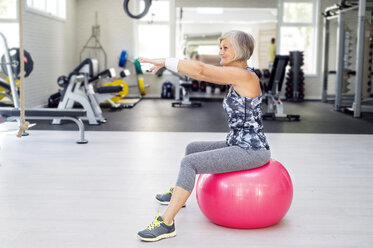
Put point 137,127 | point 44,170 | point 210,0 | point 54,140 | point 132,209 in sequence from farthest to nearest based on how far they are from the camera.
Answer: point 210,0
point 137,127
point 54,140
point 44,170
point 132,209

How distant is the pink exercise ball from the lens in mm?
2061

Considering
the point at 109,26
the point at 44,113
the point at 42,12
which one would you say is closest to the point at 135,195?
the point at 44,113

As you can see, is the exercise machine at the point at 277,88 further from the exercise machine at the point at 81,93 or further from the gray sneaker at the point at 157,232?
the gray sneaker at the point at 157,232

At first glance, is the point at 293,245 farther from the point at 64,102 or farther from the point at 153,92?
the point at 153,92

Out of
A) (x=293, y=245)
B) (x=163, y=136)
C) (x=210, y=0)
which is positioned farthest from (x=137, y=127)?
(x=210, y=0)

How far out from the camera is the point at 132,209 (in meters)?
2.48

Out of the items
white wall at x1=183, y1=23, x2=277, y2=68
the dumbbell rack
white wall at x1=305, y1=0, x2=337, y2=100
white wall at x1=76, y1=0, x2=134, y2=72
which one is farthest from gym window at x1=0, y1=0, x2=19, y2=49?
white wall at x1=183, y1=23, x2=277, y2=68

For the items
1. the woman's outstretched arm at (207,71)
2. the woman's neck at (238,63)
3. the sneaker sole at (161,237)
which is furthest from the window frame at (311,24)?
the sneaker sole at (161,237)

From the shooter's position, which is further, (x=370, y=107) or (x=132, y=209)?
(x=370, y=107)

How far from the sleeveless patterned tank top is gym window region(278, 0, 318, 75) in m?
9.20

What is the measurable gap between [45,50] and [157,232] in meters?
6.88

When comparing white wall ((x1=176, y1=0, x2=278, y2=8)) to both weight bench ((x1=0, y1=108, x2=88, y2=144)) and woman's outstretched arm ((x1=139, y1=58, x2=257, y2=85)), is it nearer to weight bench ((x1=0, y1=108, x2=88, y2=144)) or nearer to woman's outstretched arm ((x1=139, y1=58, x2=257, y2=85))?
weight bench ((x1=0, y1=108, x2=88, y2=144))

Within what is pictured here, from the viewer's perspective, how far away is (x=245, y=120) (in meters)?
2.10

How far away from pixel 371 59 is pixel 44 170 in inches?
264
